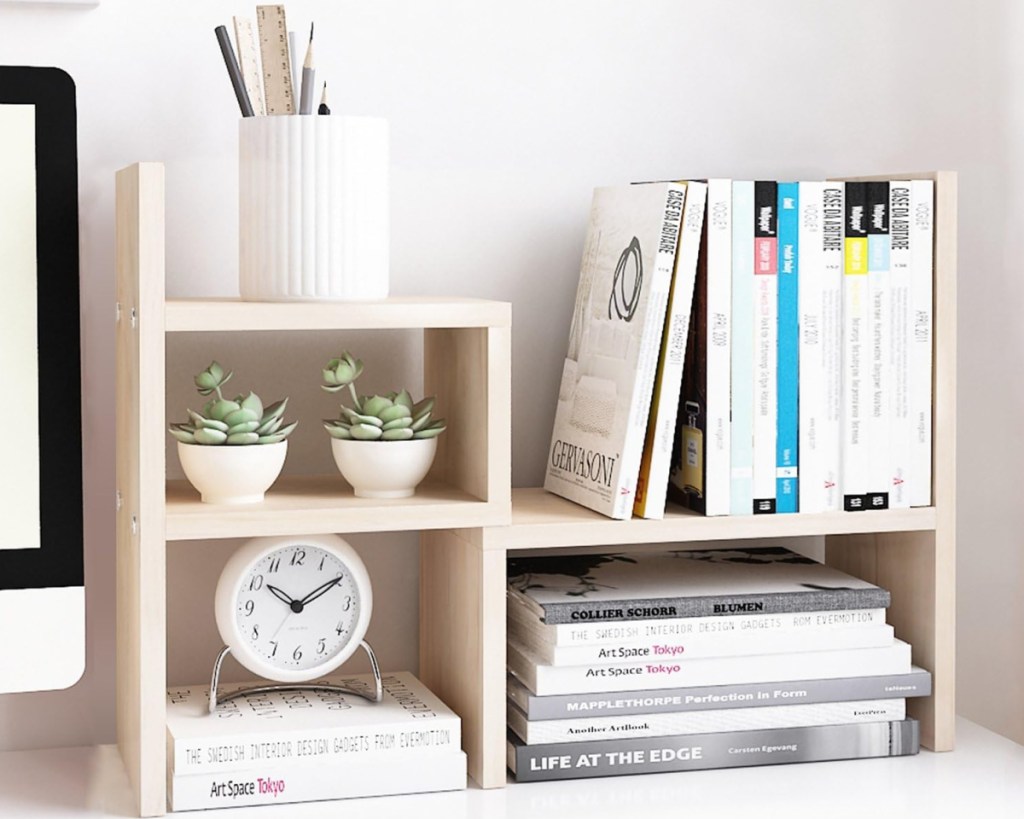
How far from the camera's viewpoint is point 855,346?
115cm

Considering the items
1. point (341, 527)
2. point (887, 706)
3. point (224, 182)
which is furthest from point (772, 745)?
point (224, 182)

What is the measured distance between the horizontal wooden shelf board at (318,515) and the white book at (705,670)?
0.13 meters

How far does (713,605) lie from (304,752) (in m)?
0.34

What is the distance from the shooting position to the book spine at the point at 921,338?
116 centimetres

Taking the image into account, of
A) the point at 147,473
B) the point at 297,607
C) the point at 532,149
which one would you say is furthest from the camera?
the point at 532,149

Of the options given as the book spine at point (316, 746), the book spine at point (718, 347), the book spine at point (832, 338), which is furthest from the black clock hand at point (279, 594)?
the book spine at point (832, 338)

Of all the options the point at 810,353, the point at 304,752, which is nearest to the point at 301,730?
the point at 304,752

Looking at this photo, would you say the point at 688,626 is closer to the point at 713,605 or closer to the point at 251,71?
the point at 713,605

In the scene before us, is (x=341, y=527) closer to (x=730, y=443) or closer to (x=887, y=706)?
(x=730, y=443)

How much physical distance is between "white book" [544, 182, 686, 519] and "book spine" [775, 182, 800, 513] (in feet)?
0.30

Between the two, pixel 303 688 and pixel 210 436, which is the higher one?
pixel 210 436

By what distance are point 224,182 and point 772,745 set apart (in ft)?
2.14

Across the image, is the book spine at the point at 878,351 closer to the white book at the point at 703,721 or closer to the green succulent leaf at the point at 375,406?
the white book at the point at 703,721

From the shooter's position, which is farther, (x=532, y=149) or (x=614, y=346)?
(x=532, y=149)
